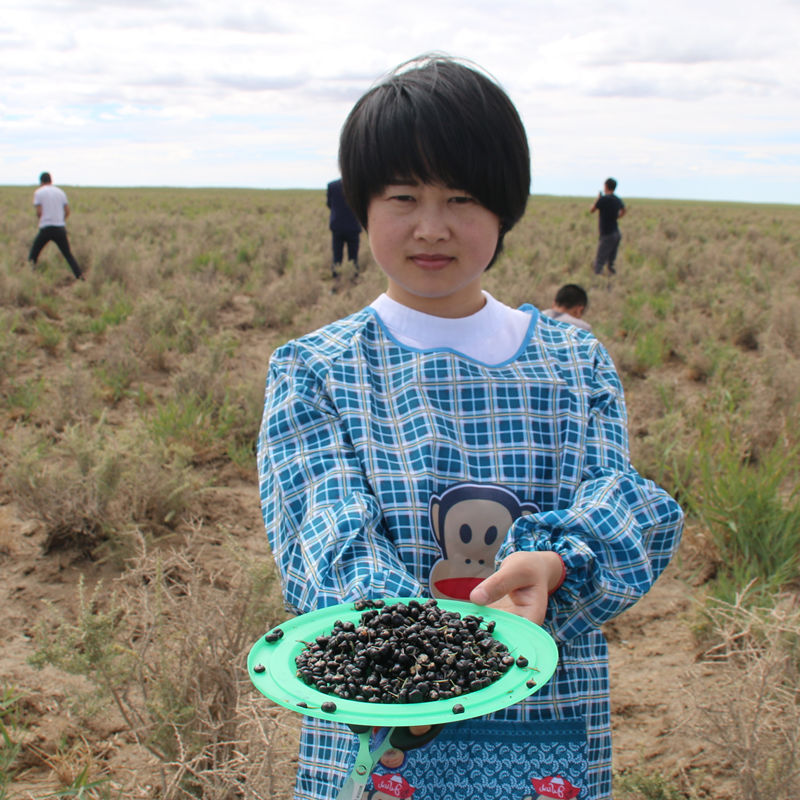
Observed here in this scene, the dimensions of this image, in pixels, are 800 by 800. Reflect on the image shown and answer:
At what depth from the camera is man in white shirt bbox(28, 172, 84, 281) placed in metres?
11.5

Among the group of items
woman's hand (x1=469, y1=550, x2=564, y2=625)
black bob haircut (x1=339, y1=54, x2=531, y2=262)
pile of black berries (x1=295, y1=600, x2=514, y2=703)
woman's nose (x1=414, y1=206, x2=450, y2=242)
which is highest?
black bob haircut (x1=339, y1=54, x2=531, y2=262)

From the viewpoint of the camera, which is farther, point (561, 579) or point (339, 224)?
point (339, 224)

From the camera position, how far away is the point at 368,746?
111cm

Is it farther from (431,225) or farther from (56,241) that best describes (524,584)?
(56,241)

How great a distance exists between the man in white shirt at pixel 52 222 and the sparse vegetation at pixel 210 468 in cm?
33

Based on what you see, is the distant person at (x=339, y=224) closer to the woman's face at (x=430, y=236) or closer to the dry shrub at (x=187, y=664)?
the dry shrub at (x=187, y=664)

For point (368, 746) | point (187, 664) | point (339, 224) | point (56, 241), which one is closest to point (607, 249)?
point (339, 224)

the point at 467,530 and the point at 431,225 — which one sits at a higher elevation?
the point at 431,225

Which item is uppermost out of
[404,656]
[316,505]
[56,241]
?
[56,241]

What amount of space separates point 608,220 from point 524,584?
1213 centimetres

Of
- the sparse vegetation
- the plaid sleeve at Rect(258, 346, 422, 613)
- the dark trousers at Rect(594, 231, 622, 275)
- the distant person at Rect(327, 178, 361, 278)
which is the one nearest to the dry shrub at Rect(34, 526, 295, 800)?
the sparse vegetation

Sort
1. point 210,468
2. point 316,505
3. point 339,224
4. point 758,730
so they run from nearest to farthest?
1. point 316,505
2. point 758,730
3. point 210,468
4. point 339,224

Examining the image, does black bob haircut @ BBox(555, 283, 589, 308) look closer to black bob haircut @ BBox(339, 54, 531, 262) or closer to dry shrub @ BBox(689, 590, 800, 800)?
dry shrub @ BBox(689, 590, 800, 800)

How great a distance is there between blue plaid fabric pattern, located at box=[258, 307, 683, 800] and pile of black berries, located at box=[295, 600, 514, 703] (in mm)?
91
